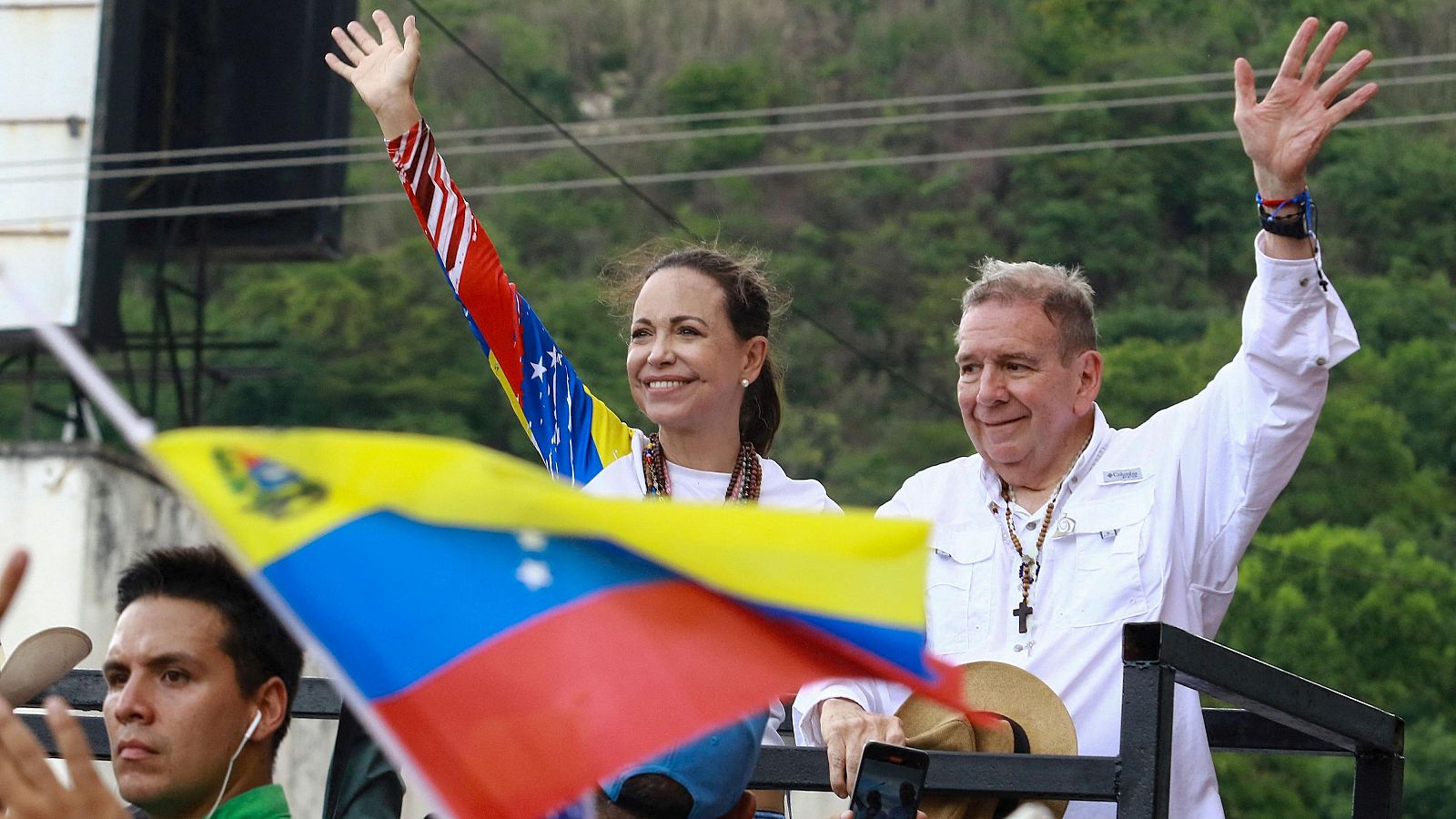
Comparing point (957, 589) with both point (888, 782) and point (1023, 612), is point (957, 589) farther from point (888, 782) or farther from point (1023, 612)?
point (888, 782)

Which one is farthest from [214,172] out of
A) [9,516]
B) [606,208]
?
[606,208]

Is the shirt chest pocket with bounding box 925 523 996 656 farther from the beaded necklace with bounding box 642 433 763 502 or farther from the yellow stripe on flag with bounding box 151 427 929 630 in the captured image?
the yellow stripe on flag with bounding box 151 427 929 630

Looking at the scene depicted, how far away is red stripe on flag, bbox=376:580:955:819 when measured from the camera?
7.11 feet

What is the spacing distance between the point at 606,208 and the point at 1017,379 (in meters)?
38.8

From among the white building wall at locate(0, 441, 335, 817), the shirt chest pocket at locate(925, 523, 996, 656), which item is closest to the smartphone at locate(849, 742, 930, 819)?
the shirt chest pocket at locate(925, 523, 996, 656)

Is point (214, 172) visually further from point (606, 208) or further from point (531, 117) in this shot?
point (531, 117)

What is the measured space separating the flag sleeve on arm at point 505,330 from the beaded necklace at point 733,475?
18 cm

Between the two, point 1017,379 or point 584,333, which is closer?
point 1017,379

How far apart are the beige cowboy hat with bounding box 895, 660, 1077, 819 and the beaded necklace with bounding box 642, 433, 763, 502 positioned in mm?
759

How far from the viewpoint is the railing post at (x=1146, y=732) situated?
9.71ft

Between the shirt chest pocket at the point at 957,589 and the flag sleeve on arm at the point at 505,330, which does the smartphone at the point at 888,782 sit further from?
the flag sleeve on arm at the point at 505,330

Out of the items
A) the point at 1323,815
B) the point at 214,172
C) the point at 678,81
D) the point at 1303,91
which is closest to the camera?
the point at 1303,91

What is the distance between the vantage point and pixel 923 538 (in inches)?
86.7

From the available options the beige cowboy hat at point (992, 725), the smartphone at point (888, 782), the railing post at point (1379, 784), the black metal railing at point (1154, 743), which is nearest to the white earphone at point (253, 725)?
the black metal railing at point (1154, 743)
